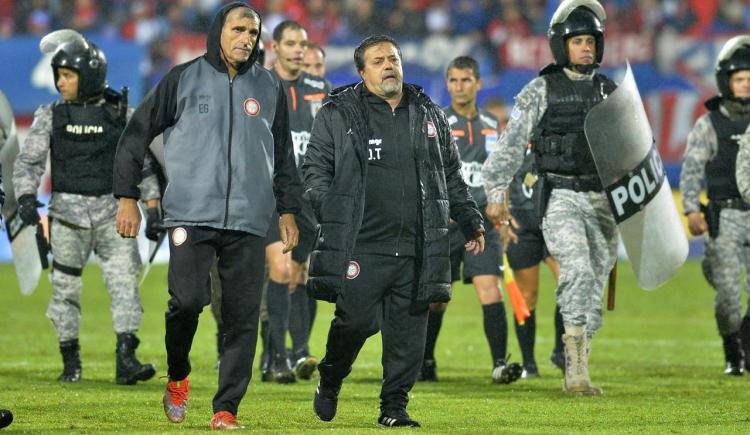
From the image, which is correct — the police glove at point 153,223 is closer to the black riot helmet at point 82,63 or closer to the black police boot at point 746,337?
the black riot helmet at point 82,63

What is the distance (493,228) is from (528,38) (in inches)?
559

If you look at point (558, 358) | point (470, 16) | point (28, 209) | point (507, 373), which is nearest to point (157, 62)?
point (470, 16)

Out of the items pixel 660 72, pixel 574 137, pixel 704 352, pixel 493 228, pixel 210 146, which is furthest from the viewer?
pixel 660 72

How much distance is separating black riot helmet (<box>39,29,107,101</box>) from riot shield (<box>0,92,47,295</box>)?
2.07 feet

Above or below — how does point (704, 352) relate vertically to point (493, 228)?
below

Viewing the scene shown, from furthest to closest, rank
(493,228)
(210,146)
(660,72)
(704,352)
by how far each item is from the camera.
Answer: (660,72), (704,352), (493,228), (210,146)

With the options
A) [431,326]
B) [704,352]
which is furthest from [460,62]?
[704,352]

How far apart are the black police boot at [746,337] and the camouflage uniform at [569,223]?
2063 mm

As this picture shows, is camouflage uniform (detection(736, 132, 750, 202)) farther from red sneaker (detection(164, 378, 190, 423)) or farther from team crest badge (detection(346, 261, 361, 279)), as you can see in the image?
red sneaker (detection(164, 378, 190, 423))

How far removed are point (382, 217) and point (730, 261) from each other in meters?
4.54

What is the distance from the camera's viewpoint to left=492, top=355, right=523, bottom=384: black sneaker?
10.3 m

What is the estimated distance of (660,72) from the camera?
24.0m

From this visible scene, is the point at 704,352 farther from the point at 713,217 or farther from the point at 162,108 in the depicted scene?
the point at 162,108

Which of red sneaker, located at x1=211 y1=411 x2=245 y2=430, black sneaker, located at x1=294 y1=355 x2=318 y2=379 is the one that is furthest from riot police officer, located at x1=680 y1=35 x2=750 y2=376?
red sneaker, located at x1=211 y1=411 x2=245 y2=430
